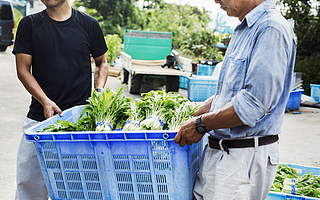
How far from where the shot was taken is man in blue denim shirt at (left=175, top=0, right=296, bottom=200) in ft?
5.26

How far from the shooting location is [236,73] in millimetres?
1761

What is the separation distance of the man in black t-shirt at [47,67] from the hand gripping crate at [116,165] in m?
0.71

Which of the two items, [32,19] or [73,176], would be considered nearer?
[73,176]

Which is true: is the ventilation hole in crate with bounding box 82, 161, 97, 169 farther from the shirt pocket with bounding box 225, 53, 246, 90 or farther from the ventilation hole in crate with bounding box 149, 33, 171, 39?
the ventilation hole in crate with bounding box 149, 33, 171, 39

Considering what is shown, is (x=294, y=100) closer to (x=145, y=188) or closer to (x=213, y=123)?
(x=213, y=123)

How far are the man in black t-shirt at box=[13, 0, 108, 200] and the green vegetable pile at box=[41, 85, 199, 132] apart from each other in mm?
464

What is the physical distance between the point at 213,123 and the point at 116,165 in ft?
2.21

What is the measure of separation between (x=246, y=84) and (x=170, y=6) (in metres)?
23.5

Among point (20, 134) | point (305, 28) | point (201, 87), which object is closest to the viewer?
point (20, 134)

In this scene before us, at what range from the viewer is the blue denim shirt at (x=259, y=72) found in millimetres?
1591

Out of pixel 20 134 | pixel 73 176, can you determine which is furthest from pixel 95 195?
pixel 20 134

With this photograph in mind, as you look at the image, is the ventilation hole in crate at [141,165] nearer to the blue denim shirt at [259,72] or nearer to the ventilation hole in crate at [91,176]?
the ventilation hole in crate at [91,176]

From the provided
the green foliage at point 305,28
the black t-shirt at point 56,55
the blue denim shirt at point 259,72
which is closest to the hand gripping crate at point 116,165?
the blue denim shirt at point 259,72

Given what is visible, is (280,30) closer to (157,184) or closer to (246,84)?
(246,84)
